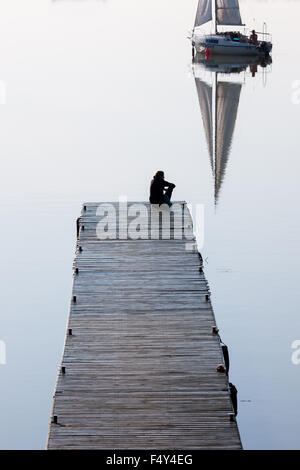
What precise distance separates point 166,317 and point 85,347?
7.93 feet

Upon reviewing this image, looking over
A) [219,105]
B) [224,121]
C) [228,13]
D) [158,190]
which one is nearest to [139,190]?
[158,190]

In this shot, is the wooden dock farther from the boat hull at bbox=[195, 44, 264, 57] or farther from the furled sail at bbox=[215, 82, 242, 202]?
the boat hull at bbox=[195, 44, 264, 57]

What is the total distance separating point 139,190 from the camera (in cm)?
3834

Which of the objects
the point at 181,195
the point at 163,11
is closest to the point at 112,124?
the point at 181,195

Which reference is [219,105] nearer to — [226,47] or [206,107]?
[206,107]

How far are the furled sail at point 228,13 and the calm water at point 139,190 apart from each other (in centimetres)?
883

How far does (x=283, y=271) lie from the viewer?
94.7ft

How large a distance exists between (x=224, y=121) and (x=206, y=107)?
4.79 meters

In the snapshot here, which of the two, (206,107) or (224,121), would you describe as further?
(206,107)

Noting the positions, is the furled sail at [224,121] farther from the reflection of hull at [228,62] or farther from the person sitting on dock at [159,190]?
the reflection of hull at [228,62]

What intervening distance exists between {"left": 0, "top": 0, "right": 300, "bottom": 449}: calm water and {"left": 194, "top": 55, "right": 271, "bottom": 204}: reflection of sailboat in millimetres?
504

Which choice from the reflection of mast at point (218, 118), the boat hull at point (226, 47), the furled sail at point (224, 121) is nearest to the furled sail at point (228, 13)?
the boat hull at point (226, 47)

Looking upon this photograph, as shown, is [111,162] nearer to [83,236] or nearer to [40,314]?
[83,236]

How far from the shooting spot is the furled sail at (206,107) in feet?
160
